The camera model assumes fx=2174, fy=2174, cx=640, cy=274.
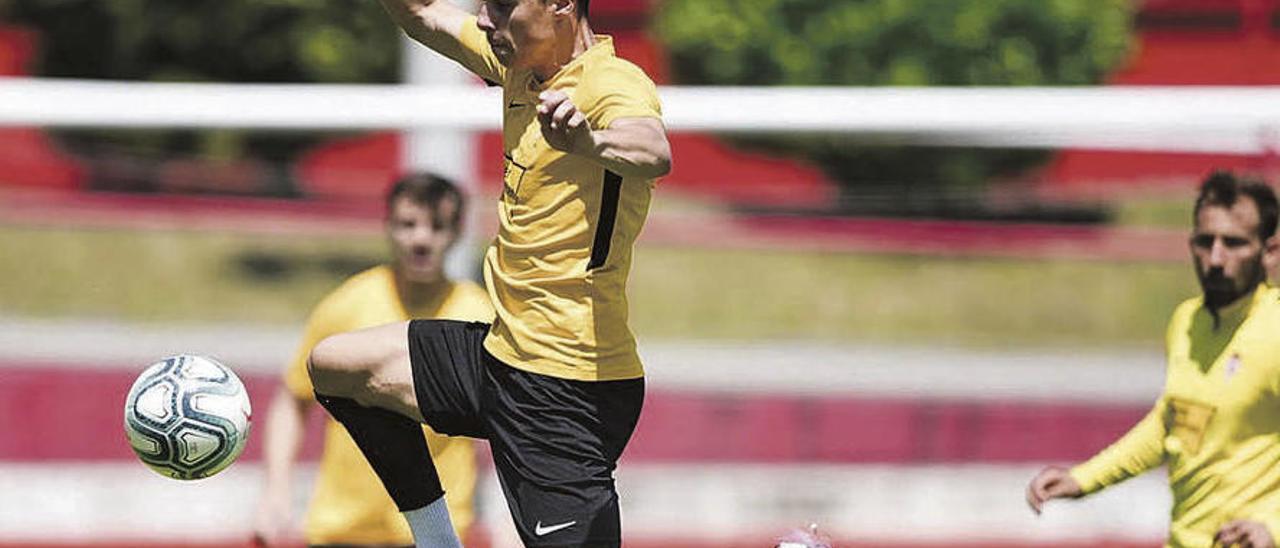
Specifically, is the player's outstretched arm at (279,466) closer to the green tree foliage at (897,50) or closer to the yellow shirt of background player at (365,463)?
the yellow shirt of background player at (365,463)

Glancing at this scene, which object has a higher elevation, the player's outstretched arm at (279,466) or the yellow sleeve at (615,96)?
the yellow sleeve at (615,96)

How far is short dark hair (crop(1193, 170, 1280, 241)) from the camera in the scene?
644 centimetres

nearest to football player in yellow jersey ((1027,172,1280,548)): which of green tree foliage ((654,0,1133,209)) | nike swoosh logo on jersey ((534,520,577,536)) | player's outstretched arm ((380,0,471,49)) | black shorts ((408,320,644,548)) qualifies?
black shorts ((408,320,644,548))

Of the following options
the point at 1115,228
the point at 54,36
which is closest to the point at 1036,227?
the point at 1115,228

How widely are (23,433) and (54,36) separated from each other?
31.6 feet

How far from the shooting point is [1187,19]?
23.3 meters

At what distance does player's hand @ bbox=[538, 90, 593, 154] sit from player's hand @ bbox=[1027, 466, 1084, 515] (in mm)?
2420

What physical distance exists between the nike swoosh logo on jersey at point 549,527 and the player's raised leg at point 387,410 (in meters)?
0.46

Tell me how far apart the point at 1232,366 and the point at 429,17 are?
2.61m

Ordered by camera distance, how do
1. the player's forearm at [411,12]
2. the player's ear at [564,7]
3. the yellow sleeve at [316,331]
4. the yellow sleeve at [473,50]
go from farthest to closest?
1. the yellow sleeve at [316,331]
2. the player's forearm at [411,12]
3. the yellow sleeve at [473,50]
4. the player's ear at [564,7]

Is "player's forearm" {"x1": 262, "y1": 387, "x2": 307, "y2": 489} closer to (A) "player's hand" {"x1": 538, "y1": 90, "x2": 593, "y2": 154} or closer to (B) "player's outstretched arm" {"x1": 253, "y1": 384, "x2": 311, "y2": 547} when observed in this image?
(B) "player's outstretched arm" {"x1": 253, "y1": 384, "x2": 311, "y2": 547}

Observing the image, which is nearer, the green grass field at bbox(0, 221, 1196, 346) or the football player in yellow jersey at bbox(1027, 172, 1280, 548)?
the football player in yellow jersey at bbox(1027, 172, 1280, 548)

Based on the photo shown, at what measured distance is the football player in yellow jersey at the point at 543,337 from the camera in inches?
209

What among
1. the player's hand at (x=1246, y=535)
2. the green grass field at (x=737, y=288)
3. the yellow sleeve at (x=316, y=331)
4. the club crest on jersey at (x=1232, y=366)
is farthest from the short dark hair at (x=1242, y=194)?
the green grass field at (x=737, y=288)
